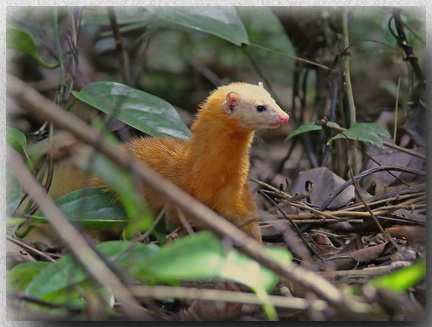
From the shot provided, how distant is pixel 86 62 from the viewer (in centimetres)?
414

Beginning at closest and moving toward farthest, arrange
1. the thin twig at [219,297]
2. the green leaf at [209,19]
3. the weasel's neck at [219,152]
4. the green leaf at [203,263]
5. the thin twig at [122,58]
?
the green leaf at [203,263]
the thin twig at [219,297]
the green leaf at [209,19]
the weasel's neck at [219,152]
the thin twig at [122,58]

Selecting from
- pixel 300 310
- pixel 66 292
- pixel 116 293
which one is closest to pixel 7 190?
pixel 66 292

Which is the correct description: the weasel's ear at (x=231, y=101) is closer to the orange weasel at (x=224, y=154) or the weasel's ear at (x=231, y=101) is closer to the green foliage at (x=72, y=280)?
the orange weasel at (x=224, y=154)

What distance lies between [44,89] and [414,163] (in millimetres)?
1878

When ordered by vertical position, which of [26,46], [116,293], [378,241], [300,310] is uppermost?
[26,46]

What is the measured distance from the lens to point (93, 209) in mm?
2303

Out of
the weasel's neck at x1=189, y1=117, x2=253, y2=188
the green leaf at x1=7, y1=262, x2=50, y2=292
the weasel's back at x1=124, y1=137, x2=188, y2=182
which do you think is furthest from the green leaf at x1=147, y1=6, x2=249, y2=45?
the green leaf at x1=7, y1=262, x2=50, y2=292

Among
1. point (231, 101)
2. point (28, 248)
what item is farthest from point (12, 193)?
point (231, 101)

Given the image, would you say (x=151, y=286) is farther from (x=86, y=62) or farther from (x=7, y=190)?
(x=86, y=62)

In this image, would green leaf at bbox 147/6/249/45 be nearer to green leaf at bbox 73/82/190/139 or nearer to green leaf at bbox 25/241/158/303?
green leaf at bbox 73/82/190/139

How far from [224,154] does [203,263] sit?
124 cm

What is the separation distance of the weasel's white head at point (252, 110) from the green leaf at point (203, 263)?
109cm

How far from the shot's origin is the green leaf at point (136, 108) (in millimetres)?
2396

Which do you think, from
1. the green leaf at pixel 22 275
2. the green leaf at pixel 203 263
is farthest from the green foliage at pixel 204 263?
the green leaf at pixel 22 275
